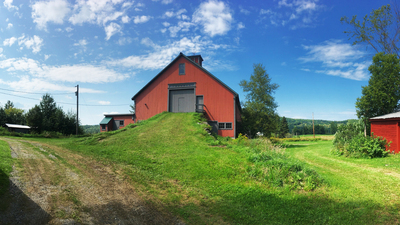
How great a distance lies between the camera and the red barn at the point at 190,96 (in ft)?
71.7

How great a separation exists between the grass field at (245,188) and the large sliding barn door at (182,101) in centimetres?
1139

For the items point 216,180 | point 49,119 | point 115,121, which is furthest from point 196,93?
point 49,119

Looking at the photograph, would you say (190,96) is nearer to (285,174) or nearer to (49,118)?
(285,174)

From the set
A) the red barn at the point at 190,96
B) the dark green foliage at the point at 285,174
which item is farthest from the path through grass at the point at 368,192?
the red barn at the point at 190,96

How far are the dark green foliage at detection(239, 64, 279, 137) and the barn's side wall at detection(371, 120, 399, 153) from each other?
10.6 meters

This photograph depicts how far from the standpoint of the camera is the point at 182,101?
2366 centimetres

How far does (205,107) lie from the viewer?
22.6 m

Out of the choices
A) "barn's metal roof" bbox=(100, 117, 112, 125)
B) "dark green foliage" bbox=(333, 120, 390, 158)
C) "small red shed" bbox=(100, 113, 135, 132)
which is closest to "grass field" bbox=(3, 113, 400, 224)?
"dark green foliage" bbox=(333, 120, 390, 158)

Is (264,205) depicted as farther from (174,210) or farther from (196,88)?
(196,88)

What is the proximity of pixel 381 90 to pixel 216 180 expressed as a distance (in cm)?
1872

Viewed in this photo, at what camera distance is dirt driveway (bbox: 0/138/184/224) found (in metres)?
4.65

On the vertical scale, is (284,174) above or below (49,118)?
below

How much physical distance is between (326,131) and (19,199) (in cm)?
10654

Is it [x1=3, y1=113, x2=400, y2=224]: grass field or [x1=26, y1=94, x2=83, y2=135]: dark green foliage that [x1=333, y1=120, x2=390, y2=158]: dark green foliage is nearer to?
[x1=3, y1=113, x2=400, y2=224]: grass field
